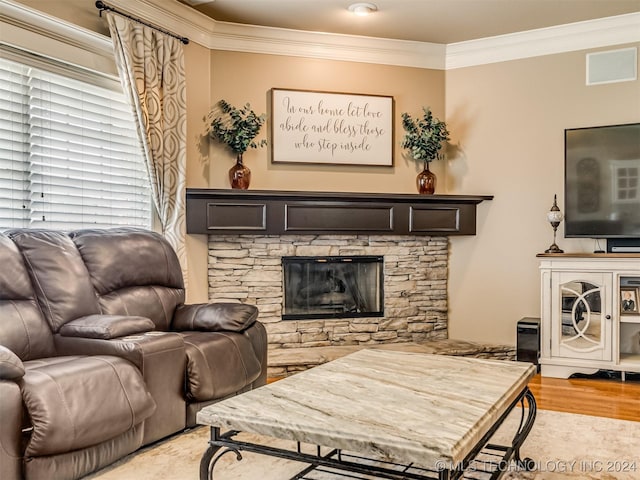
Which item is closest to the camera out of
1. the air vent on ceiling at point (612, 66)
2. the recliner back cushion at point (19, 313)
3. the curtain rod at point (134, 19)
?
the recliner back cushion at point (19, 313)

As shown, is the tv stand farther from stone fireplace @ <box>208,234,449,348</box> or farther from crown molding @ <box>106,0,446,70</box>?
crown molding @ <box>106,0,446,70</box>

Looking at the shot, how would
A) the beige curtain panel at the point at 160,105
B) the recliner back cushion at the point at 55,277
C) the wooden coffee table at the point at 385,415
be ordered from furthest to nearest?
the beige curtain panel at the point at 160,105 < the recliner back cushion at the point at 55,277 < the wooden coffee table at the point at 385,415

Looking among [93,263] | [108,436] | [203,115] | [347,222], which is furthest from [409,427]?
[203,115]

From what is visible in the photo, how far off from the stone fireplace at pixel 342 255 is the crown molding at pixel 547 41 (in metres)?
1.60

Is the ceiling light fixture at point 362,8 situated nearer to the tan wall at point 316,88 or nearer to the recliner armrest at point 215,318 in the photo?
the tan wall at point 316,88

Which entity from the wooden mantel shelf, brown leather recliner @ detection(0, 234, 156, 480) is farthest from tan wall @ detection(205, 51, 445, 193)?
brown leather recliner @ detection(0, 234, 156, 480)

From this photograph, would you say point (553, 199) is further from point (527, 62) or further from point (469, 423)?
point (469, 423)

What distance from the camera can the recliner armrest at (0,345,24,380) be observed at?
81.7 inches

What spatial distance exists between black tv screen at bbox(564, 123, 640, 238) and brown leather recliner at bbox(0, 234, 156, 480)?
11.7 ft

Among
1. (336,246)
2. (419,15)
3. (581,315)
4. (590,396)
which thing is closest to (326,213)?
(336,246)

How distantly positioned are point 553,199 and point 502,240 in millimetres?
527

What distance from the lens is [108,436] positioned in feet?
7.76

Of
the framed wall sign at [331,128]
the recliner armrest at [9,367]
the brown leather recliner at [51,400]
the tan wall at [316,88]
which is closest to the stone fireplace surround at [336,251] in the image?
the tan wall at [316,88]

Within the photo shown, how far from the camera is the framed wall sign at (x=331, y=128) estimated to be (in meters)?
4.84
